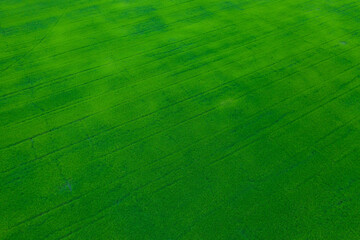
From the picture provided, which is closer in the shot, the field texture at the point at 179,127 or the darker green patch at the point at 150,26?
the field texture at the point at 179,127

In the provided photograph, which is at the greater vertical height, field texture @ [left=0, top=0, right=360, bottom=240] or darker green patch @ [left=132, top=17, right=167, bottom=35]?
darker green patch @ [left=132, top=17, right=167, bottom=35]

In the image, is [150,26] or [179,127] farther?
[150,26]

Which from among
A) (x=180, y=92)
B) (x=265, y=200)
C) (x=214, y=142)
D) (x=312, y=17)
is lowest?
(x=265, y=200)

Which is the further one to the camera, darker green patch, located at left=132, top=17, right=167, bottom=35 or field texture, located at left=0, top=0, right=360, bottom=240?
darker green patch, located at left=132, top=17, right=167, bottom=35

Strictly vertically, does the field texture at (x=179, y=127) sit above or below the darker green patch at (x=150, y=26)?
below

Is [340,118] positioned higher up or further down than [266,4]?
further down

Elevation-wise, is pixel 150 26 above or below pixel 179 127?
above

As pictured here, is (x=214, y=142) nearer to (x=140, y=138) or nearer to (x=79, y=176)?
(x=140, y=138)

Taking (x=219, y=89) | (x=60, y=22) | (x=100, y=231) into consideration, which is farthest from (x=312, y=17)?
(x=100, y=231)
